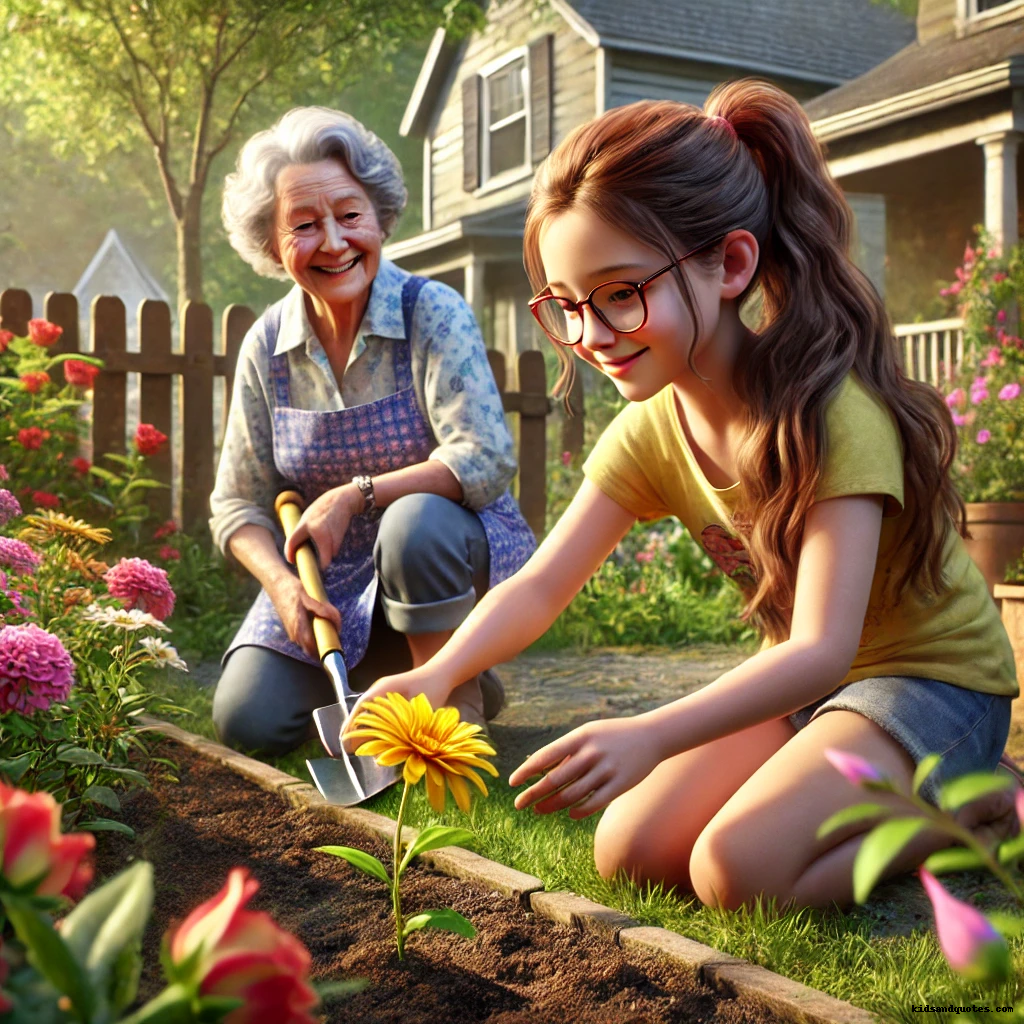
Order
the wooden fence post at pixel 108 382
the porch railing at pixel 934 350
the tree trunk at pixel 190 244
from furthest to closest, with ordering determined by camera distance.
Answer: the tree trunk at pixel 190 244
the porch railing at pixel 934 350
the wooden fence post at pixel 108 382

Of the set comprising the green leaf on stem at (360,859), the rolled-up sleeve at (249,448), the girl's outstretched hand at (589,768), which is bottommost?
the green leaf on stem at (360,859)

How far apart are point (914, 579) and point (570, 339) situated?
0.76 meters

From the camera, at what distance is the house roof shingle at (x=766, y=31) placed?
13.5m

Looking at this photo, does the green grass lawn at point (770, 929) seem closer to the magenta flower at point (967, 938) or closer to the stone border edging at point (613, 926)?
the stone border edging at point (613, 926)

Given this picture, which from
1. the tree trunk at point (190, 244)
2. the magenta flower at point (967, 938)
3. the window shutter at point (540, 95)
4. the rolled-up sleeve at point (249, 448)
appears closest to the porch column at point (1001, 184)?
the window shutter at point (540, 95)

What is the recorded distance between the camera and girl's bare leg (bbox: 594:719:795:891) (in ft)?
6.50

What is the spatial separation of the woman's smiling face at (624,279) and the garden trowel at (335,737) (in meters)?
0.94

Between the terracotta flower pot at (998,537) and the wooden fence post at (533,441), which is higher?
the wooden fence post at (533,441)

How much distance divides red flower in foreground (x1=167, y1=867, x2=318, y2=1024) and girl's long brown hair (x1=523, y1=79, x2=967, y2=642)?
1364 millimetres

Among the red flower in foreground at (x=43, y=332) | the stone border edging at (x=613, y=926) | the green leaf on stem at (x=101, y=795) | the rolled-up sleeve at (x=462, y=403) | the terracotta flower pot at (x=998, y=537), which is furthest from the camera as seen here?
the red flower in foreground at (x=43, y=332)

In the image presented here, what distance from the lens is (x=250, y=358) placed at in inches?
125

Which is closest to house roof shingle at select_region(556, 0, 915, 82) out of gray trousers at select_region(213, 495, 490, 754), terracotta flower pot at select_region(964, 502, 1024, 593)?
terracotta flower pot at select_region(964, 502, 1024, 593)

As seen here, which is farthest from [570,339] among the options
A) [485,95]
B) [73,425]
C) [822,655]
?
[485,95]

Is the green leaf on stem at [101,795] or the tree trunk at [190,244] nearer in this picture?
the green leaf on stem at [101,795]
